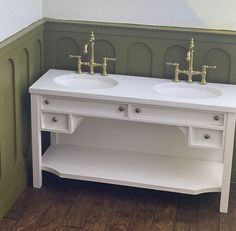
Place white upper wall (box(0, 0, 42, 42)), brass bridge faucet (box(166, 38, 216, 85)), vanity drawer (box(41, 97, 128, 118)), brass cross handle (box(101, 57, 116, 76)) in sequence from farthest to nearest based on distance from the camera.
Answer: brass cross handle (box(101, 57, 116, 76)) → brass bridge faucet (box(166, 38, 216, 85)) → vanity drawer (box(41, 97, 128, 118)) → white upper wall (box(0, 0, 42, 42))

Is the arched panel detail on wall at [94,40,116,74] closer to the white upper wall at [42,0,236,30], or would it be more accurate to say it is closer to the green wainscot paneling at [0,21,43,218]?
the white upper wall at [42,0,236,30]

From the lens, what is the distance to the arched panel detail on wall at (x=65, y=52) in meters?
2.89

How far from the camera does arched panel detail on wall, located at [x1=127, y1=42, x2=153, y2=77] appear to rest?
111 inches

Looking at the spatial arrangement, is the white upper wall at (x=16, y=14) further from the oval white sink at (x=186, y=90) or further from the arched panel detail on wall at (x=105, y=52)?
the oval white sink at (x=186, y=90)

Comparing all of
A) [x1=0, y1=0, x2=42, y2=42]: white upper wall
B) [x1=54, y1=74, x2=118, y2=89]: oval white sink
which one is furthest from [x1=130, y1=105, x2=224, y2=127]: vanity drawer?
[x1=0, y1=0, x2=42, y2=42]: white upper wall

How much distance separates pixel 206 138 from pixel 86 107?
1.83ft

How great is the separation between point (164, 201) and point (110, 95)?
59cm

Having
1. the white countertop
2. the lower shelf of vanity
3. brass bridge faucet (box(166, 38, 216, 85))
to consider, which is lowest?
the lower shelf of vanity

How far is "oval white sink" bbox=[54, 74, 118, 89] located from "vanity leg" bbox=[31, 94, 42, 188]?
18cm

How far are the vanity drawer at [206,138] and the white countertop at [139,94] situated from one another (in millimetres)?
117

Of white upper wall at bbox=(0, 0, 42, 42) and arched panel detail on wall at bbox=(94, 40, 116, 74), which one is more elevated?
white upper wall at bbox=(0, 0, 42, 42)

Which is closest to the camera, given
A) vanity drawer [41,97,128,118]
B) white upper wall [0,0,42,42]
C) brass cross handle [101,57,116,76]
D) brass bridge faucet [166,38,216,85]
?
white upper wall [0,0,42,42]

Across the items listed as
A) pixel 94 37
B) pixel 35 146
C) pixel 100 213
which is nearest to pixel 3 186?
pixel 35 146

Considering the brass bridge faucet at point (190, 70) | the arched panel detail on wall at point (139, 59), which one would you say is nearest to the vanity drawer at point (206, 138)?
the brass bridge faucet at point (190, 70)
